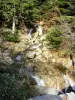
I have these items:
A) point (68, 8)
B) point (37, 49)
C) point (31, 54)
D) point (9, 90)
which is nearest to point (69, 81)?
point (31, 54)

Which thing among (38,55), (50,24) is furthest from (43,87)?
(50,24)

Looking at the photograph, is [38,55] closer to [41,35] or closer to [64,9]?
[41,35]

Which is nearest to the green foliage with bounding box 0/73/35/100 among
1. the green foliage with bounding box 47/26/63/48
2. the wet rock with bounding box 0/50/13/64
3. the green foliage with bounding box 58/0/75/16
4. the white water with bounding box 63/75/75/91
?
the wet rock with bounding box 0/50/13/64

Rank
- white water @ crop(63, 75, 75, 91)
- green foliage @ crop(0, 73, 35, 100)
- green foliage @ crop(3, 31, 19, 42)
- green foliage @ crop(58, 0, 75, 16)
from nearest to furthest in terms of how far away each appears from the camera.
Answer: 1. green foliage @ crop(0, 73, 35, 100)
2. white water @ crop(63, 75, 75, 91)
3. green foliage @ crop(3, 31, 19, 42)
4. green foliage @ crop(58, 0, 75, 16)

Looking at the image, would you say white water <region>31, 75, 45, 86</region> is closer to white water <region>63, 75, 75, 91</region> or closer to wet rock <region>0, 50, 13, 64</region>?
white water <region>63, 75, 75, 91</region>

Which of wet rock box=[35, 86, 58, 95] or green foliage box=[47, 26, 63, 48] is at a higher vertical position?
green foliage box=[47, 26, 63, 48]

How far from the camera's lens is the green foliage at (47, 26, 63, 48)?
1612 cm

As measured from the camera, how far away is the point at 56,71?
14.4 meters

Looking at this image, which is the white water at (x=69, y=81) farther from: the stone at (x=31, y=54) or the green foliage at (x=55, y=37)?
the green foliage at (x=55, y=37)

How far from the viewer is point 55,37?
52.9ft

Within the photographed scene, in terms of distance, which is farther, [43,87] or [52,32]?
[52,32]

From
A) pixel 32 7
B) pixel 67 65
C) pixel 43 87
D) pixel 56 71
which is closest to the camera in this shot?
pixel 43 87

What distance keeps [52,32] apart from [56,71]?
136 inches

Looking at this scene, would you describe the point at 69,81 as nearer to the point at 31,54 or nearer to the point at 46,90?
the point at 46,90
